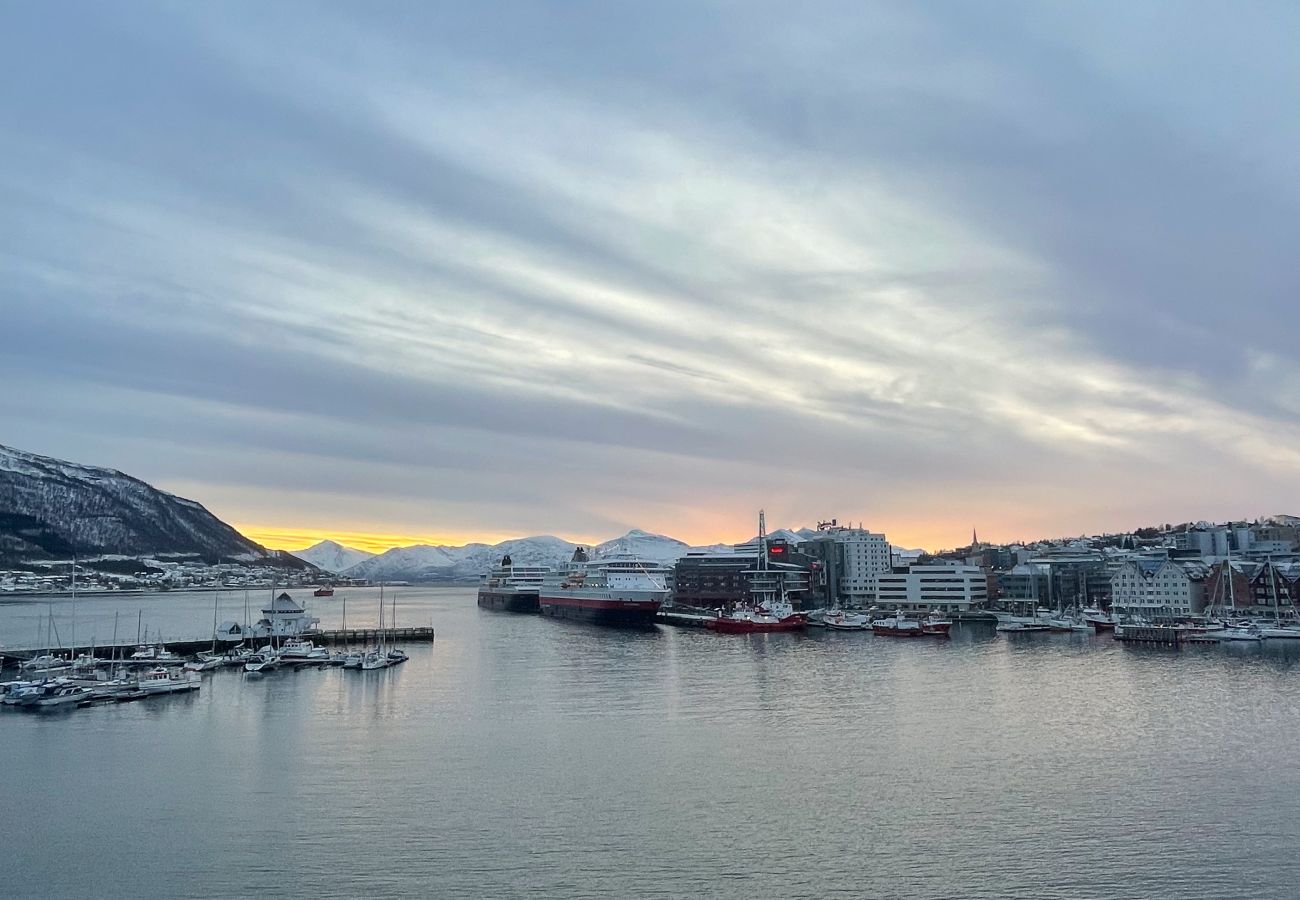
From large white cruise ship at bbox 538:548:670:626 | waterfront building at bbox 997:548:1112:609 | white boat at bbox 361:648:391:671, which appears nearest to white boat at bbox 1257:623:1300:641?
waterfront building at bbox 997:548:1112:609

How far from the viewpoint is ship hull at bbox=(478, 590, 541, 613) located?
11406 centimetres

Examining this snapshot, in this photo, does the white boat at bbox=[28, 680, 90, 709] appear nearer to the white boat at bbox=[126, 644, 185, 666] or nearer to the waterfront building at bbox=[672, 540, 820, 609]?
the white boat at bbox=[126, 644, 185, 666]

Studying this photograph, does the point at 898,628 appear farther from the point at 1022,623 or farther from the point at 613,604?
the point at 613,604

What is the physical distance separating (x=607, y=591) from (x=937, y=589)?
3343cm

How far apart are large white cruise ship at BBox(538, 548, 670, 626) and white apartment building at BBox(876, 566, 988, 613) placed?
2351 centimetres

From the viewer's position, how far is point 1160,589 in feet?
273

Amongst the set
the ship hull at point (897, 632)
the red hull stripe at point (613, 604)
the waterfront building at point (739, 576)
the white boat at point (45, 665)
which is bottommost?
the ship hull at point (897, 632)

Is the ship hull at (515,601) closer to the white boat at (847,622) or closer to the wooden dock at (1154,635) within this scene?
the white boat at (847,622)

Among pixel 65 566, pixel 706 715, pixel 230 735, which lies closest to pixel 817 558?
pixel 706 715

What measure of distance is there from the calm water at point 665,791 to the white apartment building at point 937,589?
170ft

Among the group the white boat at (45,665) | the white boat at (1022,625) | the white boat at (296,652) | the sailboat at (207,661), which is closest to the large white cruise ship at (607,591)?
the white boat at (1022,625)

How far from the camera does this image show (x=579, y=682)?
137 ft

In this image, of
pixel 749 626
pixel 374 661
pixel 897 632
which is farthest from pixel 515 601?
pixel 374 661

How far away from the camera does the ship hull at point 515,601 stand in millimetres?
114062
